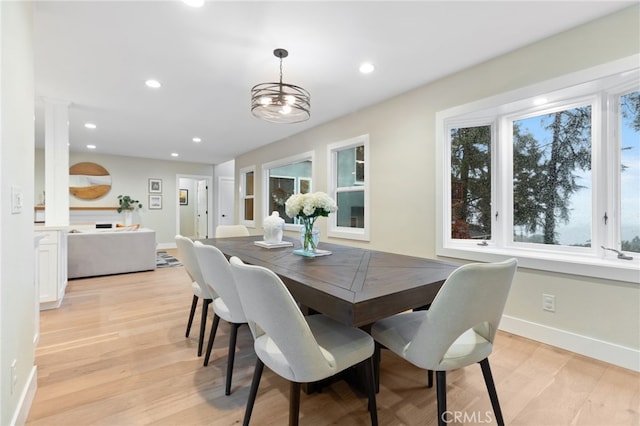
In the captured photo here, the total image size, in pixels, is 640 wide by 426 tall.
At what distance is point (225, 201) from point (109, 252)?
4.31 meters

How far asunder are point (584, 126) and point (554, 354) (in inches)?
71.2

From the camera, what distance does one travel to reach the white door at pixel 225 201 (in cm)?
855

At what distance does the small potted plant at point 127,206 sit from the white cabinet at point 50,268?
4.35m

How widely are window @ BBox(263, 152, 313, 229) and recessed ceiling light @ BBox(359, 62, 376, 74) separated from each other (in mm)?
2512

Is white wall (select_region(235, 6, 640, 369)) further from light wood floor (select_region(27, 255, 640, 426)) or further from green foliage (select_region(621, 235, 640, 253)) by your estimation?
green foliage (select_region(621, 235, 640, 253))

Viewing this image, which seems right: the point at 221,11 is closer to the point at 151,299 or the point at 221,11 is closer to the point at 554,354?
the point at 151,299

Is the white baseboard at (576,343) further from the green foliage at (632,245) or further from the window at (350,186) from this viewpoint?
the window at (350,186)

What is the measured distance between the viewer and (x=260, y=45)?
92.6 inches

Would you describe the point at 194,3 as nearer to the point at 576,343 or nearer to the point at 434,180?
the point at 434,180

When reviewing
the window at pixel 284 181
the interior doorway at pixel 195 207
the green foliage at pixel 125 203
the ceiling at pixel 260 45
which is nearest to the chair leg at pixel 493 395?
the ceiling at pixel 260 45

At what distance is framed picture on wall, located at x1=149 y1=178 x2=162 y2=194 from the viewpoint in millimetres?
7520

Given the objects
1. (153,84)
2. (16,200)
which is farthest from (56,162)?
(16,200)

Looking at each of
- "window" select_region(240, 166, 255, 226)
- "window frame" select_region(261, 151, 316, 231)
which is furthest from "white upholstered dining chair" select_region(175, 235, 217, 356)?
"window" select_region(240, 166, 255, 226)

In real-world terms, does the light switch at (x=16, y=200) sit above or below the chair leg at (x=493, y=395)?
above
